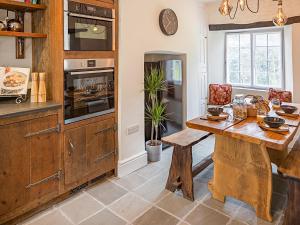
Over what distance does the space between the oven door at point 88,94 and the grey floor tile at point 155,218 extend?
1.18 metres

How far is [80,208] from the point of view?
8.21 feet

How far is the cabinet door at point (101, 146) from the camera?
279cm

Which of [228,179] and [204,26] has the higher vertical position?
[204,26]

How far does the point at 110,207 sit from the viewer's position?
8.29 ft

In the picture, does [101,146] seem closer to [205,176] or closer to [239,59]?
[205,176]

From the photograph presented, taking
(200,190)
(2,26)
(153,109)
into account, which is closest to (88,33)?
(2,26)

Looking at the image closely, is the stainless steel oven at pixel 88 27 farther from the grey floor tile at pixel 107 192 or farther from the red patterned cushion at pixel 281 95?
the red patterned cushion at pixel 281 95

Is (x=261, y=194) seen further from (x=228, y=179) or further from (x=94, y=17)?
(x=94, y=17)

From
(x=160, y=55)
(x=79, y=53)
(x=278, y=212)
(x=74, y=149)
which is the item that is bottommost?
(x=278, y=212)

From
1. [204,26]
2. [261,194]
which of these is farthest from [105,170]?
[204,26]

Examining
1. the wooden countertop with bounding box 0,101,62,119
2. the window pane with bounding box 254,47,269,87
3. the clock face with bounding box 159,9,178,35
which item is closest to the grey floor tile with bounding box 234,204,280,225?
the wooden countertop with bounding box 0,101,62,119

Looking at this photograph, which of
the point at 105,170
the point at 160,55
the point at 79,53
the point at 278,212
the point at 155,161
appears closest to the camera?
the point at 278,212

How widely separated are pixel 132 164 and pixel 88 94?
3.72 feet

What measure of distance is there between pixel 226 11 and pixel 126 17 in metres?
1.21
